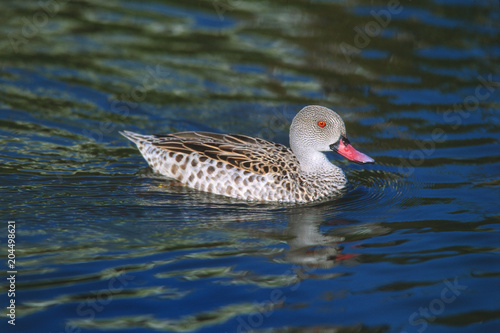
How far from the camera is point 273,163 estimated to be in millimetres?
10445

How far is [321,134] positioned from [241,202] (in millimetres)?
1444

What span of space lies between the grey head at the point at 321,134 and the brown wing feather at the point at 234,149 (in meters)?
0.33

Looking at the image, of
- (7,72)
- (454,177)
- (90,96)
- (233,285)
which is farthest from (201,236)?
(7,72)

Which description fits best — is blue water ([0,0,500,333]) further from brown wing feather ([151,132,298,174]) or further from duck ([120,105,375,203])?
brown wing feather ([151,132,298,174])

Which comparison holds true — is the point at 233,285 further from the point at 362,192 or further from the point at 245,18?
the point at 245,18

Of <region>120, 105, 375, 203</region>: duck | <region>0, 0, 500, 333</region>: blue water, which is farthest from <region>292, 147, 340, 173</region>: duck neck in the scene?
<region>0, 0, 500, 333</region>: blue water

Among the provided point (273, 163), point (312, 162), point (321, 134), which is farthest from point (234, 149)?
point (321, 134)

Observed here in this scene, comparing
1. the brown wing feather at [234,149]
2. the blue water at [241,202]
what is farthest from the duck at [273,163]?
the blue water at [241,202]

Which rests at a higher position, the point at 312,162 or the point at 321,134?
the point at 321,134

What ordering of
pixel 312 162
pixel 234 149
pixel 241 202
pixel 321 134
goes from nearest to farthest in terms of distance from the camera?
1. pixel 241 202
2. pixel 321 134
3. pixel 234 149
4. pixel 312 162

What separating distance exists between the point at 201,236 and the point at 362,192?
279 centimetres

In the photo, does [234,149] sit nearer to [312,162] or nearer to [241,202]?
[241,202]

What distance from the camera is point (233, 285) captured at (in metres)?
7.86

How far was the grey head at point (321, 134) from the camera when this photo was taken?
1039 cm
